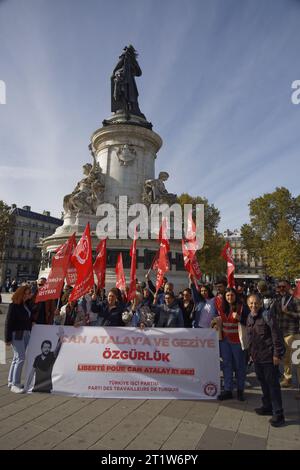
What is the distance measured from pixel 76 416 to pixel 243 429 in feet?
8.18

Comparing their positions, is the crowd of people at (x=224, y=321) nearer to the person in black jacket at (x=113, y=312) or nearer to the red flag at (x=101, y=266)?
the person in black jacket at (x=113, y=312)

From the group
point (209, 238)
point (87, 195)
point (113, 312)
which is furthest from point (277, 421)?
point (209, 238)

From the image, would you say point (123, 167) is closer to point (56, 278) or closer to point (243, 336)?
point (56, 278)

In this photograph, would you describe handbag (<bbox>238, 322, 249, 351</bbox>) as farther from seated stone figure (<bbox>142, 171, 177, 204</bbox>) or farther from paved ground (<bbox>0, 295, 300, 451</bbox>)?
seated stone figure (<bbox>142, 171, 177, 204</bbox>)

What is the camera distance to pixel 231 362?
20.0 feet

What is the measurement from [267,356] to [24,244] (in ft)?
259

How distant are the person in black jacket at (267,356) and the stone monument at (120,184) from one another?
57.2 ft

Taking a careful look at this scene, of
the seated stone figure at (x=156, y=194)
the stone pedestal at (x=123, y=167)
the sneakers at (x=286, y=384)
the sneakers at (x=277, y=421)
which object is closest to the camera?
the sneakers at (x=277, y=421)

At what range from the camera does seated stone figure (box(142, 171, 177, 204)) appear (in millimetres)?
25844

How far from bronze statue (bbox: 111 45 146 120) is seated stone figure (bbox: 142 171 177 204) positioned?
7966 mm

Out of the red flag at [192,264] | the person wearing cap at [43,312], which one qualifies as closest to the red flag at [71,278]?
the person wearing cap at [43,312]

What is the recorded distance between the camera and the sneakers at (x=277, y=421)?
15.3 ft

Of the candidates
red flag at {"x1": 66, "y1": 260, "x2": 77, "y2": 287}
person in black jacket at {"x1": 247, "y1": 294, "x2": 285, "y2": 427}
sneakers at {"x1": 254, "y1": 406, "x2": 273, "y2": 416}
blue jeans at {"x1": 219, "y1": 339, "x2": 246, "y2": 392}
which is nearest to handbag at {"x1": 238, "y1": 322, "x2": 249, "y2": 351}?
blue jeans at {"x1": 219, "y1": 339, "x2": 246, "y2": 392}
